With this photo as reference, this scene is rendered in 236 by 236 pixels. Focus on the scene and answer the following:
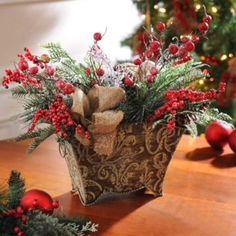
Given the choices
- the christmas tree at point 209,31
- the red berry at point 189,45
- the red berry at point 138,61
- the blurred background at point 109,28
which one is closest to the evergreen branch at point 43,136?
the red berry at point 138,61

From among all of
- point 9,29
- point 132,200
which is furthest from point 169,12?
point 132,200

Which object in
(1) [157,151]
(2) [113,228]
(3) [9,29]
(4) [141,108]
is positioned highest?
(3) [9,29]

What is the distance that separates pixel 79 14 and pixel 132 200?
3.40 feet

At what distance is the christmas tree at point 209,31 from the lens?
1.96 meters

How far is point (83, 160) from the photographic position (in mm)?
1055

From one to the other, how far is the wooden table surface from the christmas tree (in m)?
0.66

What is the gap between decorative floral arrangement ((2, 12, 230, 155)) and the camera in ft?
3.23

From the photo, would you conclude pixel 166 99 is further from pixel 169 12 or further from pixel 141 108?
pixel 169 12

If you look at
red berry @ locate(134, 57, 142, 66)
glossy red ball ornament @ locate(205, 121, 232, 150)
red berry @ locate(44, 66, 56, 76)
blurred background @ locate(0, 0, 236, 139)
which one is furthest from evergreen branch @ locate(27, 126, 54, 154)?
blurred background @ locate(0, 0, 236, 139)

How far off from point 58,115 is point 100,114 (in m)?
0.08

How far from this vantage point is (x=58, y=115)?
0.97 metres

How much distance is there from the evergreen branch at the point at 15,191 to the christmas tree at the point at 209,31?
1051 millimetres

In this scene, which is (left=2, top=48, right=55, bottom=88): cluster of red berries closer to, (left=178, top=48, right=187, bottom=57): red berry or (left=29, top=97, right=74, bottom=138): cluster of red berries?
(left=29, top=97, right=74, bottom=138): cluster of red berries

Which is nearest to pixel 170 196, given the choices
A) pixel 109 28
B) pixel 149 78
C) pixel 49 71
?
pixel 149 78
